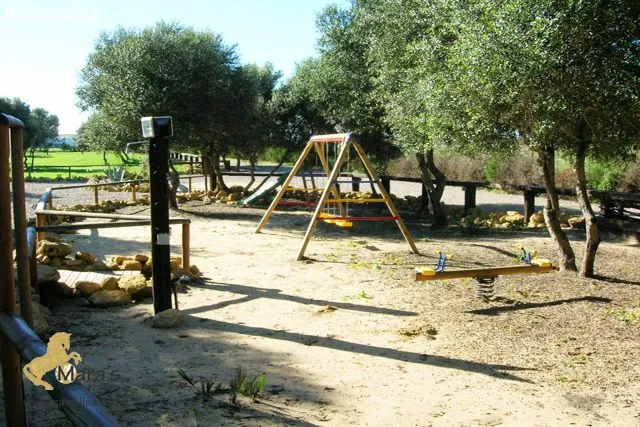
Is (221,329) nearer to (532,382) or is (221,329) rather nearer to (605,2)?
(532,382)

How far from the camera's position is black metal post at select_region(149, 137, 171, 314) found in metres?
5.46

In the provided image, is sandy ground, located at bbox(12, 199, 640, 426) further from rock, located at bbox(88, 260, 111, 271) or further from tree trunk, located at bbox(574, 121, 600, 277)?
rock, located at bbox(88, 260, 111, 271)

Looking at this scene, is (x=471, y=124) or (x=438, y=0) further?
(x=438, y=0)

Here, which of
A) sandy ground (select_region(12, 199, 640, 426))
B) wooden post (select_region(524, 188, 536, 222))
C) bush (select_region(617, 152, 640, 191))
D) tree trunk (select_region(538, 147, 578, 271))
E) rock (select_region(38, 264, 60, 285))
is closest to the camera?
sandy ground (select_region(12, 199, 640, 426))

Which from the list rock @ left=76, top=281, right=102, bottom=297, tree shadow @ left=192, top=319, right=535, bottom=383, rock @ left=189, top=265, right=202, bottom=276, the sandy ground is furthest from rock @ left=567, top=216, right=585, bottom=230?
rock @ left=76, top=281, right=102, bottom=297

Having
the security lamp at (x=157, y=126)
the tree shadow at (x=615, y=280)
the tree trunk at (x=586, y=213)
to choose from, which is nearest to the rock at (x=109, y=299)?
the security lamp at (x=157, y=126)

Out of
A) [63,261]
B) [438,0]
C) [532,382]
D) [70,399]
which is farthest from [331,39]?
[70,399]

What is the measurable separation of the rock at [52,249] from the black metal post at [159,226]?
2.19 metres

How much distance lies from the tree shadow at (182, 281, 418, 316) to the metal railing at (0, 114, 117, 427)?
3.24 meters

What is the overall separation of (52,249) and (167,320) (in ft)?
8.50

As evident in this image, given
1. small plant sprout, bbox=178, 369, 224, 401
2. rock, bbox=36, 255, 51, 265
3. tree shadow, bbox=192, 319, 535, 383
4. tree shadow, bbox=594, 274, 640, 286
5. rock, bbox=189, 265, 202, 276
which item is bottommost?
tree shadow, bbox=192, 319, 535, 383

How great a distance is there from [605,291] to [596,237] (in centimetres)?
87

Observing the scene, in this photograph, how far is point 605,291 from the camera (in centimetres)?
680

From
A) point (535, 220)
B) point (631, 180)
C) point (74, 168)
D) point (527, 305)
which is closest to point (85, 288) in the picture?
point (527, 305)
